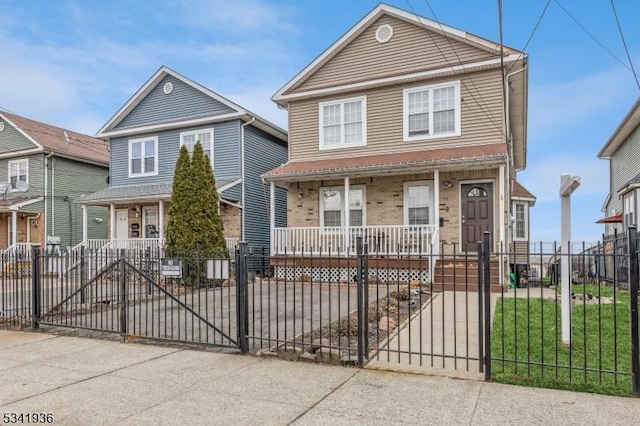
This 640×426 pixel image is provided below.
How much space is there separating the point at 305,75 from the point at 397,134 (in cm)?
429

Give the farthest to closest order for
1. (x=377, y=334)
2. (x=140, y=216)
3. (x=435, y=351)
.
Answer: (x=140, y=216)
(x=377, y=334)
(x=435, y=351)

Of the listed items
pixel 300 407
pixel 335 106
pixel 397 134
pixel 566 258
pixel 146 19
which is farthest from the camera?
pixel 335 106

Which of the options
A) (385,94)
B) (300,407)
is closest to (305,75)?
(385,94)

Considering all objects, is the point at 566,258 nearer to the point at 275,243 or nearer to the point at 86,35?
the point at 275,243

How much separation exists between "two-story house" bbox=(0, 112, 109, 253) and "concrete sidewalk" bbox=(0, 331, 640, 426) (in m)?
19.7

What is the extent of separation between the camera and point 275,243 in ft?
51.3

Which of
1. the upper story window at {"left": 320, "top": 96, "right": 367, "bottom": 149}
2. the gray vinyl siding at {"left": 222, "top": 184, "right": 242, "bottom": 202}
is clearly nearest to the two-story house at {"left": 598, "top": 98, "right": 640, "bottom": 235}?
the upper story window at {"left": 320, "top": 96, "right": 367, "bottom": 149}

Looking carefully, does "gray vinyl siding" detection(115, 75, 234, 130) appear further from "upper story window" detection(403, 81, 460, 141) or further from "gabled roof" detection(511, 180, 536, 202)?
"gabled roof" detection(511, 180, 536, 202)

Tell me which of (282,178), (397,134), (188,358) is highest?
(397,134)

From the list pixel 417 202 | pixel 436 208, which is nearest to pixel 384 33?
pixel 417 202

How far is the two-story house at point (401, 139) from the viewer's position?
13930mm

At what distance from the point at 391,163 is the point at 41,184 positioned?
1887cm

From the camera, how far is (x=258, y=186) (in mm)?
19812

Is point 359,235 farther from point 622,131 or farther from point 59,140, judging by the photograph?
point 59,140
